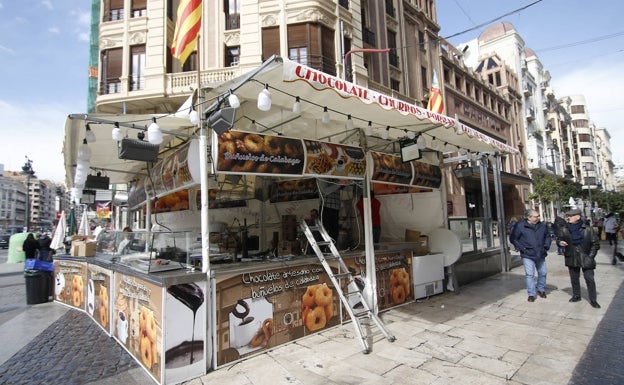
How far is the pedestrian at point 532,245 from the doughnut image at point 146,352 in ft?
22.0

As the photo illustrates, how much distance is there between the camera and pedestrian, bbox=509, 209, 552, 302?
6594mm

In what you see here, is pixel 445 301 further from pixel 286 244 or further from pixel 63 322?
pixel 63 322

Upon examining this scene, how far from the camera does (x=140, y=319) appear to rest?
415 cm

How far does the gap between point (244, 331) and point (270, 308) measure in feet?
1.44

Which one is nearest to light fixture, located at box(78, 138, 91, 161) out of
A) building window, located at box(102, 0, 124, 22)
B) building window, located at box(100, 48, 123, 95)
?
building window, located at box(100, 48, 123, 95)

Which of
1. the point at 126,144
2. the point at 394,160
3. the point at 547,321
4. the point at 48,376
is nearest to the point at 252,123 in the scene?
the point at 126,144

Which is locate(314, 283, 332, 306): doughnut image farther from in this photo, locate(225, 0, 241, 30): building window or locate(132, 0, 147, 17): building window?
locate(132, 0, 147, 17): building window

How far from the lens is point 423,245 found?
23.3 feet

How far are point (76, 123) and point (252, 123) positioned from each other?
253cm

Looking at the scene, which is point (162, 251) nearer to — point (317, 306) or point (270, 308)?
point (270, 308)

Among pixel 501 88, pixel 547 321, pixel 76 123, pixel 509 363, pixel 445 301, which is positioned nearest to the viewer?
pixel 509 363

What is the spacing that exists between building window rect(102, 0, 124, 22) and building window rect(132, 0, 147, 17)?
643 mm

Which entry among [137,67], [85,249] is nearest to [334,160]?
[85,249]

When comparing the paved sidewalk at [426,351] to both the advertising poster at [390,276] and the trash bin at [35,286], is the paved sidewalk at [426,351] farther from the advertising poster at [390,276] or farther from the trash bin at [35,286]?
the trash bin at [35,286]
